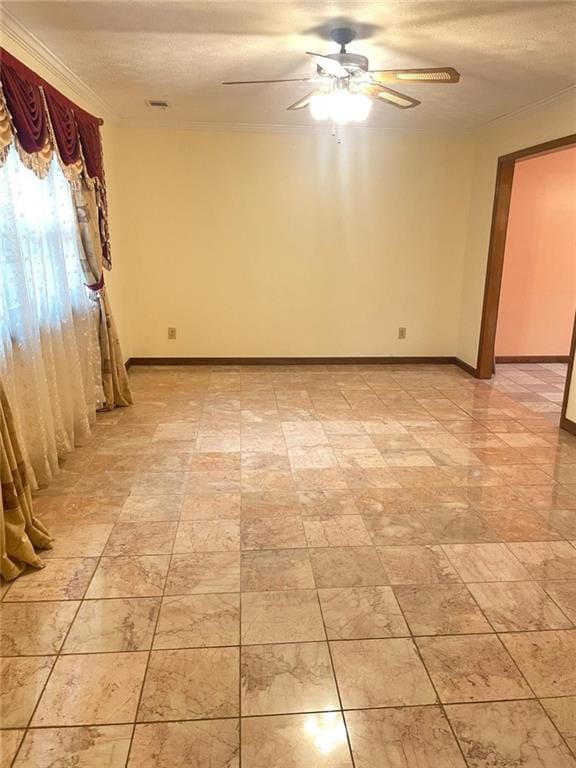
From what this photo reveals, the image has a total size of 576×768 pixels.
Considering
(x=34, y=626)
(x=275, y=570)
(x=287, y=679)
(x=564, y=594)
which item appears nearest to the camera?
(x=287, y=679)

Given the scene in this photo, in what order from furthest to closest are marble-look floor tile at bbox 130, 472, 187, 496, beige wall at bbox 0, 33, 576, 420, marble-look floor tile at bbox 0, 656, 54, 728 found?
beige wall at bbox 0, 33, 576, 420 < marble-look floor tile at bbox 130, 472, 187, 496 < marble-look floor tile at bbox 0, 656, 54, 728

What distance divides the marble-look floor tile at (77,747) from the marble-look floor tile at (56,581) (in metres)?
0.62

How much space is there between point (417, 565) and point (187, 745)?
1228 mm

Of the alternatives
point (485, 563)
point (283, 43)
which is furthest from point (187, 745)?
point (283, 43)

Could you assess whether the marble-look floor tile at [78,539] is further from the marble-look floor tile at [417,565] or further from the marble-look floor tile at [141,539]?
the marble-look floor tile at [417,565]

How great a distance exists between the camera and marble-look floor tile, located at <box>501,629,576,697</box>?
176 cm

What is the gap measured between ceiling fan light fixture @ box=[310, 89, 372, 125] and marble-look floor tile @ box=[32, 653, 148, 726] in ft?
9.14

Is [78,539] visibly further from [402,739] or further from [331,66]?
[331,66]

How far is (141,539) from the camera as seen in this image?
Answer: 8.38ft

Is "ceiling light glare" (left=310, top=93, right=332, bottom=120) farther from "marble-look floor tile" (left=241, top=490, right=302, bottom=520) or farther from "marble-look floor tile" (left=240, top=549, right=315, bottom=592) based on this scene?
"marble-look floor tile" (left=240, top=549, right=315, bottom=592)

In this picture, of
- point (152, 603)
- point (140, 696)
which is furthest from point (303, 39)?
point (140, 696)

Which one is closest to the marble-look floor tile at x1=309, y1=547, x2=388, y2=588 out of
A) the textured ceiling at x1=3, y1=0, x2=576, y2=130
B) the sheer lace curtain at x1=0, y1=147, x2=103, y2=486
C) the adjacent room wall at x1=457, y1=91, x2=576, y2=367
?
the sheer lace curtain at x1=0, y1=147, x2=103, y2=486

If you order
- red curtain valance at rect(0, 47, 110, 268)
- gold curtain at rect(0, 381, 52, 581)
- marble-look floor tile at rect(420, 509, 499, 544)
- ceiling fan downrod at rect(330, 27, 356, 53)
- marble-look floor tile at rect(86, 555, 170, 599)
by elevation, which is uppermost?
ceiling fan downrod at rect(330, 27, 356, 53)

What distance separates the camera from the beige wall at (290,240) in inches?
207
